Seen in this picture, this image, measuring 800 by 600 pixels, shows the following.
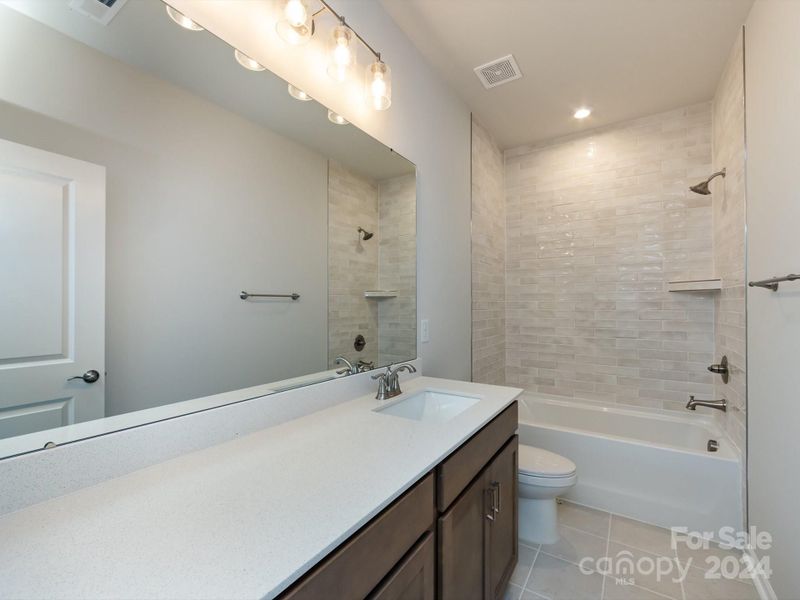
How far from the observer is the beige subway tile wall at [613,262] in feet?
8.06

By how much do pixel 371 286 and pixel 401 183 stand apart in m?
0.57

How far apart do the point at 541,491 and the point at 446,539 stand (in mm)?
1043

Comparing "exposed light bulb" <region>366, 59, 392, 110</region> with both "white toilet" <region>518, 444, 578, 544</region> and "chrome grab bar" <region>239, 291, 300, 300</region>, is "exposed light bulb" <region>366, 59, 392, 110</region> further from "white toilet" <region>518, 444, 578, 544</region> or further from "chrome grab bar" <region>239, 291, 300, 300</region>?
"white toilet" <region>518, 444, 578, 544</region>

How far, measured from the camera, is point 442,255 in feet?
7.01

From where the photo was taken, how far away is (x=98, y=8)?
31.8 inches

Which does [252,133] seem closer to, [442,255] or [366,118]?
[366,118]

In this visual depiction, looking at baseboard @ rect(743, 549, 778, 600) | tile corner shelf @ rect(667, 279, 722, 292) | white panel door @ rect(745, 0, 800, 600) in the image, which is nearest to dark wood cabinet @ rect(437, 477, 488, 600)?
white panel door @ rect(745, 0, 800, 600)

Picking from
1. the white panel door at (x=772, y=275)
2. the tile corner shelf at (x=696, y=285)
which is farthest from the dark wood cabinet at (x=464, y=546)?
the tile corner shelf at (x=696, y=285)

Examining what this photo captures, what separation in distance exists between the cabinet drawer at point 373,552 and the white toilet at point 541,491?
42.7 inches

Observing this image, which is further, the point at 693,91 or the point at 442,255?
the point at 693,91

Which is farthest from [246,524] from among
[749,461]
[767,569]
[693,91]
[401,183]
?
[693,91]

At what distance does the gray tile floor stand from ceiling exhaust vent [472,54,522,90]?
269cm

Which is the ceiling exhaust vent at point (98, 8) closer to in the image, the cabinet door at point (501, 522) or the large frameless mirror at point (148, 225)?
the large frameless mirror at point (148, 225)

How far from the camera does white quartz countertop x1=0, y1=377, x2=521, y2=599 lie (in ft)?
1.59
